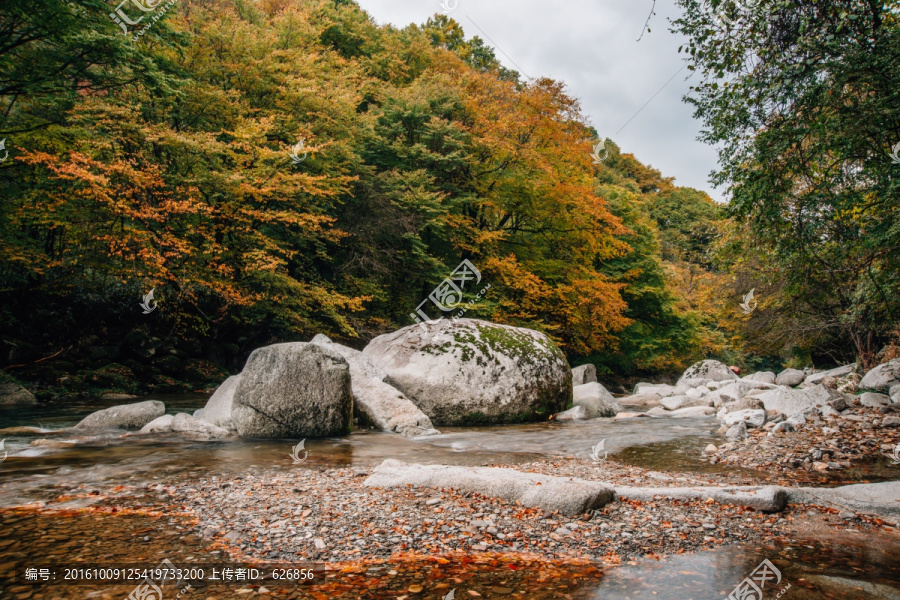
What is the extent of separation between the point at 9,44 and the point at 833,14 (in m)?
16.4

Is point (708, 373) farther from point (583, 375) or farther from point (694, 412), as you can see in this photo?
point (694, 412)

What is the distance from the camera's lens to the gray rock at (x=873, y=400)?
10234 mm

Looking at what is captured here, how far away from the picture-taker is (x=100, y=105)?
42.7 ft

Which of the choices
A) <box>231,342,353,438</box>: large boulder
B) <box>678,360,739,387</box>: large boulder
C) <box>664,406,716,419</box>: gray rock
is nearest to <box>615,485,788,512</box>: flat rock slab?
<box>231,342,353,438</box>: large boulder

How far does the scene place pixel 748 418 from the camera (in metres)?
10.3

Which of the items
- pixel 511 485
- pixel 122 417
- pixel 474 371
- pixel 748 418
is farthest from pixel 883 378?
pixel 122 417

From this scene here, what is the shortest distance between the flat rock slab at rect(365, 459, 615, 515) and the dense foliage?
10.1m

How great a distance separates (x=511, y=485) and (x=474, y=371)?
20.7 ft

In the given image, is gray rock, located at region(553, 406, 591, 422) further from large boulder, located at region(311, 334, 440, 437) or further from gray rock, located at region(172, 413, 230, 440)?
gray rock, located at region(172, 413, 230, 440)

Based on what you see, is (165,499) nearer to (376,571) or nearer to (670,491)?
(376,571)

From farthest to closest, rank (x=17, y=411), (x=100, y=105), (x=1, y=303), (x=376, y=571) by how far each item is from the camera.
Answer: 1. (x=1, y=303)
2. (x=100, y=105)
3. (x=17, y=411)
4. (x=376, y=571)

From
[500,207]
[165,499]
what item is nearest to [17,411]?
[165,499]

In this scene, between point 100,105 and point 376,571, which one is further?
point 100,105

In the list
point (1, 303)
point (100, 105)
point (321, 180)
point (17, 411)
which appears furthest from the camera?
point (321, 180)
